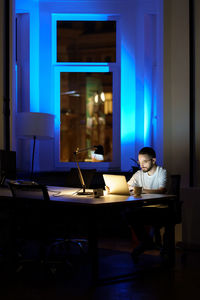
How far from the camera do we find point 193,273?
4031 millimetres

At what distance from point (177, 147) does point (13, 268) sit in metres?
2.63

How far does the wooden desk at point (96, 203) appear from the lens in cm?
365

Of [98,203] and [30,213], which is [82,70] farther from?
[98,203]

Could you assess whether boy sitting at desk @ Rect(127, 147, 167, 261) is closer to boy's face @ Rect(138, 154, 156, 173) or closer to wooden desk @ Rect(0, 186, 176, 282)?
boy's face @ Rect(138, 154, 156, 173)

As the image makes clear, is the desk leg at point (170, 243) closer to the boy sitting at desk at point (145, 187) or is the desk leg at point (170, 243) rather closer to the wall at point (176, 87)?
the boy sitting at desk at point (145, 187)

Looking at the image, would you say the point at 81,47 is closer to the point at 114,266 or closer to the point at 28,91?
the point at 28,91

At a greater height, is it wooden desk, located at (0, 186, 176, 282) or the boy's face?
the boy's face

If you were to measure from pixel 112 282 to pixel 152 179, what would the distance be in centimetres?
135

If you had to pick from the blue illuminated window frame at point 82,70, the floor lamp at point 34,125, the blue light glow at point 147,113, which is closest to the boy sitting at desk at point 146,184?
the floor lamp at point 34,125

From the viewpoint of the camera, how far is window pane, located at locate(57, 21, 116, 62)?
21.2ft

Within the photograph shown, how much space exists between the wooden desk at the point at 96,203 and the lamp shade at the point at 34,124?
46.5 inches

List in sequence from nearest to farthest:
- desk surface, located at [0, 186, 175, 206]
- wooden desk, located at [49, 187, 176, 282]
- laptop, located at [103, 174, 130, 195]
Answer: wooden desk, located at [49, 187, 176, 282], desk surface, located at [0, 186, 175, 206], laptop, located at [103, 174, 130, 195]

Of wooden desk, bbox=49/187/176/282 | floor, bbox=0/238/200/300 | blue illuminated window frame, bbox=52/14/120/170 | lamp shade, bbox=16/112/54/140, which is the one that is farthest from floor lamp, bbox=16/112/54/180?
floor, bbox=0/238/200/300

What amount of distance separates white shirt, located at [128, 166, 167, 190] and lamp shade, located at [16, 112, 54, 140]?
4.81 ft
